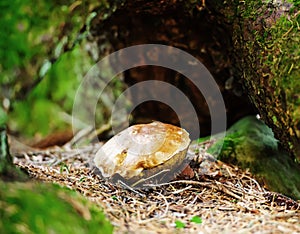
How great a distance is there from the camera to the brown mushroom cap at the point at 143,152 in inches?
73.5

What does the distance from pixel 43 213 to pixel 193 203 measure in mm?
819

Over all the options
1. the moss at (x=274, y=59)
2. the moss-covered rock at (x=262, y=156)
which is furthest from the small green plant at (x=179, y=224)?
the moss-covered rock at (x=262, y=156)

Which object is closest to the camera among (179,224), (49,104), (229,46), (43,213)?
(43,213)

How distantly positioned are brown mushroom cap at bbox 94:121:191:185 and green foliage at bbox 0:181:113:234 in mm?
464

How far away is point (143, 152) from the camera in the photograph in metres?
1.90

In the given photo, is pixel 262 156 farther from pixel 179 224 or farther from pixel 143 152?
pixel 179 224

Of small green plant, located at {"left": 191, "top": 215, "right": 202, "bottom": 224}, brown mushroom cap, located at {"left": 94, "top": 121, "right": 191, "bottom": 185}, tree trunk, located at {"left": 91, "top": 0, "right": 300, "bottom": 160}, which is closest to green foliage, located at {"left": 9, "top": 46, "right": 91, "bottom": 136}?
tree trunk, located at {"left": 91, "top": 0, "right": 300, "bottom": 160}

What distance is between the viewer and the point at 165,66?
317cm

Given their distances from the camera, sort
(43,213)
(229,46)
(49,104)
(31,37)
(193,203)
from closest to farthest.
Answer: (43,213) < (31,37) < (193,203) < (229,46) < (49,104)

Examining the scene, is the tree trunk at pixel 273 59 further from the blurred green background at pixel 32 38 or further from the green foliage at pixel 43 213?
the green foliage at pixel 43 213

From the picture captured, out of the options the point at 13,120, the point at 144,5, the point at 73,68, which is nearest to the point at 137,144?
the point at 144,5

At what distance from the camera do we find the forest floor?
59.9 inches

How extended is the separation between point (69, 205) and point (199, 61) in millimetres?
1942

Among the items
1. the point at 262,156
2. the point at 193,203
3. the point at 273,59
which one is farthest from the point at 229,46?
the point at 193,203
